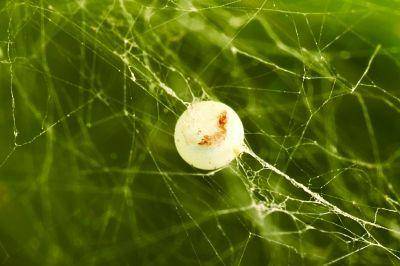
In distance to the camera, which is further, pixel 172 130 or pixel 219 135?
pixel 172 130

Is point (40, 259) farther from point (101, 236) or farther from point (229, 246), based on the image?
point (229, 246)

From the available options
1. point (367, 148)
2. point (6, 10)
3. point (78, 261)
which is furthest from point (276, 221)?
point (6, 10)

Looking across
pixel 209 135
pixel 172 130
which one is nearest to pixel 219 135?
pixel 209 135

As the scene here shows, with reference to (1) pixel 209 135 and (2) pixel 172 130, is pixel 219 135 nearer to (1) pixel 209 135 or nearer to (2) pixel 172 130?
(1) pixel 209 135
